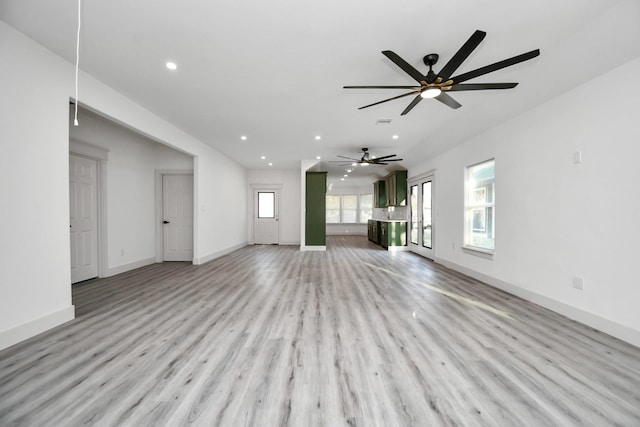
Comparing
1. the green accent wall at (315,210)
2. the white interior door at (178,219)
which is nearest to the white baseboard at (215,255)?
the white interior door at (178,219)

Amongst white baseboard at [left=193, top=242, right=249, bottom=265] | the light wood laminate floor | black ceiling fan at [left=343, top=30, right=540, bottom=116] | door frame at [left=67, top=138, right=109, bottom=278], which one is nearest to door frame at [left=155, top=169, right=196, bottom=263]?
white baseboard at [left=193, top=242, right=249, bottom=265]

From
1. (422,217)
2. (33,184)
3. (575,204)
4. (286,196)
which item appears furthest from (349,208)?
(33,184)

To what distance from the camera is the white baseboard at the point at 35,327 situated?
2158 millimetres

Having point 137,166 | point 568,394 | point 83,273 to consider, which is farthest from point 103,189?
point 568,394

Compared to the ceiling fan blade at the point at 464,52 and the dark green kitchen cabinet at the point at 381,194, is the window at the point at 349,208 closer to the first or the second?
the dark green kitchen cabinet at the point at 381,194

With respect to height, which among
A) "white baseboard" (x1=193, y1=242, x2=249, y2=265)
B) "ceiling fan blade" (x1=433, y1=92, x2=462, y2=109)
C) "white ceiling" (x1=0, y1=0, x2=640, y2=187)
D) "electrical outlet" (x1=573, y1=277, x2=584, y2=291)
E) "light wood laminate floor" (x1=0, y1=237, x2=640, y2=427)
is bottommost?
"light wood laminate floor" (x1=0, y1=237, x2=640, y2=427)

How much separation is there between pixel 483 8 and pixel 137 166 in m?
6.13

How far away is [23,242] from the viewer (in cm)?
232

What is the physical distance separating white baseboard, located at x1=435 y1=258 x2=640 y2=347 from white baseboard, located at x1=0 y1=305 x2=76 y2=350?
215 inches

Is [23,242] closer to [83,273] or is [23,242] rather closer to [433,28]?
[83,273]

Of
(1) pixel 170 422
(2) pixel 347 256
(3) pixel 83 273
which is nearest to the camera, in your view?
(1) pixel 170 422

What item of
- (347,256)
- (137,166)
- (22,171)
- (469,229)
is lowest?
(347,256)

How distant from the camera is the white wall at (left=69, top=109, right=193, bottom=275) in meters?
4.48

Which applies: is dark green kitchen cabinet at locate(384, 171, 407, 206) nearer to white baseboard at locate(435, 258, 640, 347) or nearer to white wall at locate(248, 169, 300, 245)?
white wall at locate(248, 169, 300, 245)
